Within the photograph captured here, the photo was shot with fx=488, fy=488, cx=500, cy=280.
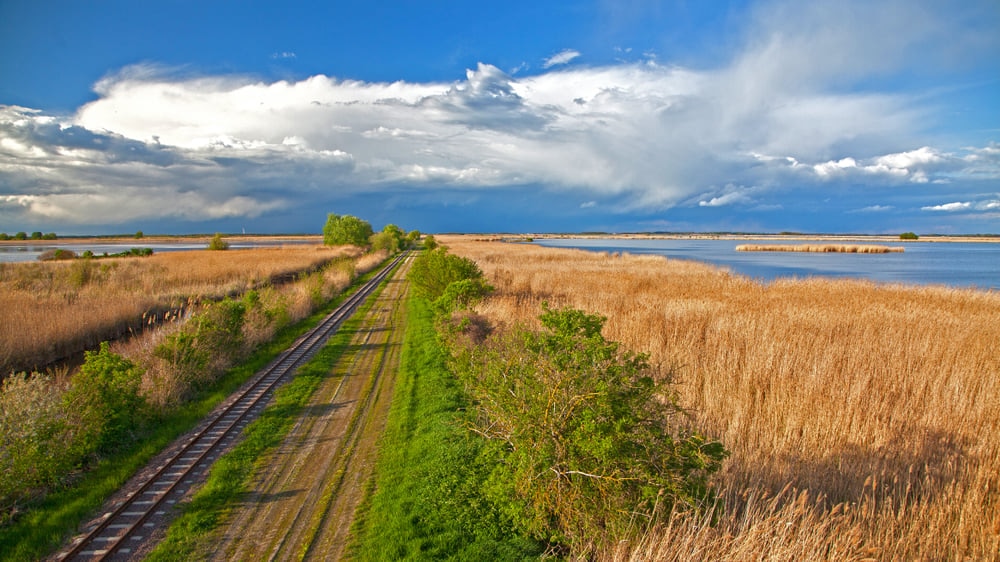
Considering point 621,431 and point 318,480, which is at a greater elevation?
point 621,431

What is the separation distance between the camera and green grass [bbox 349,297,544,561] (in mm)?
6023

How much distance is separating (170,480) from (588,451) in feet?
22.3

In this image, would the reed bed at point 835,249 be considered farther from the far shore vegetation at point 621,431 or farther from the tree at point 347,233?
the far shore vegetation at point 621,431

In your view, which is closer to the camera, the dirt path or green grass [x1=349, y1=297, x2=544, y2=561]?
green grass [x1=349, y1=297, x2=544, y2=561]

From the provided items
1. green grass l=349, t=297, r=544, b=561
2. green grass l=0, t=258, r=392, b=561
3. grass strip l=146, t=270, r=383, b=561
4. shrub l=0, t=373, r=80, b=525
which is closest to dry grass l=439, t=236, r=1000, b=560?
green grass l=349, t=297, r=544, b=561

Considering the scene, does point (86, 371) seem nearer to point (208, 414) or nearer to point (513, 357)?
point (208, 414)

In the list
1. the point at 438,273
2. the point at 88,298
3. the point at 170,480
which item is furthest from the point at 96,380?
the point at 88,298

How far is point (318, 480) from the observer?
7820 mm

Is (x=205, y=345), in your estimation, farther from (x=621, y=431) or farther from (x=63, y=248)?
(x=63, y=248)

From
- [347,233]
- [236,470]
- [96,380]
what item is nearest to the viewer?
[236,470]

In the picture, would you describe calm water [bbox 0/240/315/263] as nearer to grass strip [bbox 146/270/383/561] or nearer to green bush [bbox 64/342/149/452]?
green bush [bbox 64/342/149/452]

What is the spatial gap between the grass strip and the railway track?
0.95ft

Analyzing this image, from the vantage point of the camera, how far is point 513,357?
6602mm

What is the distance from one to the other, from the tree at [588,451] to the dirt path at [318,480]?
2430 millimetres
